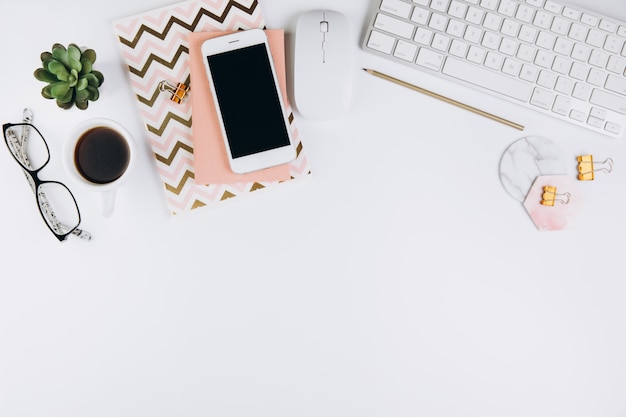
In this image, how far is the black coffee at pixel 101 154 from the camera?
609 mm

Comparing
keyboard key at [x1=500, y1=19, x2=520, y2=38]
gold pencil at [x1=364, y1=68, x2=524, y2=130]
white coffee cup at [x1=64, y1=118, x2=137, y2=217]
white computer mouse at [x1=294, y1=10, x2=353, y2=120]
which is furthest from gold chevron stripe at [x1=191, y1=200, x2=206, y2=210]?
keyboard key at [x1=500, y1=19, x2=520, y2=38]

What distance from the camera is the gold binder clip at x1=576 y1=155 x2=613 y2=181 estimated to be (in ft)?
2.23

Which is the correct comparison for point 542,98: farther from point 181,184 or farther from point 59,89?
point 59,89

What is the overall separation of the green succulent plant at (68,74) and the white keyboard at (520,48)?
40 cm

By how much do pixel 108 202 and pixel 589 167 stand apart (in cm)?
72

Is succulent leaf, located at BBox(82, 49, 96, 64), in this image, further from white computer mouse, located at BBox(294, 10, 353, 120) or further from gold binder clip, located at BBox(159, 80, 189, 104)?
white computer mouse, located at BBox(294, 10, 353, 120)

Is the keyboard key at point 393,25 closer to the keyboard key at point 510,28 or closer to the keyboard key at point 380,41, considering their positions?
the keyboard key at point 380,41

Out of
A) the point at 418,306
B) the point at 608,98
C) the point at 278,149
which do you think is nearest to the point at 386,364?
the point at 418,306

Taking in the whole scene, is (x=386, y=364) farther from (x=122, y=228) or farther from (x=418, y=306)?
(x=122, y=228)

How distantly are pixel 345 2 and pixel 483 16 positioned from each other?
21 cm

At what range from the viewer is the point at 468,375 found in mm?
699

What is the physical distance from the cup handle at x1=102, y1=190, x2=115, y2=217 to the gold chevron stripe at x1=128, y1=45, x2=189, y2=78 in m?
0.18

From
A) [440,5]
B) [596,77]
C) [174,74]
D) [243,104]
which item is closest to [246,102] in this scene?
[243,104]

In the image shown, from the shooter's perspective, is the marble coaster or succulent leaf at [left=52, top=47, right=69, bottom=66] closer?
succulent leaf at [left=52, top=47, right=69, bottom=66]
